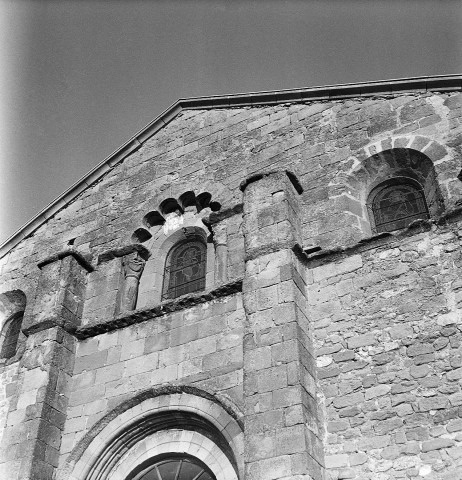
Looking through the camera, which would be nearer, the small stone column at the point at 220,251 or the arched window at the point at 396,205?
the arched window at the point at 396,205

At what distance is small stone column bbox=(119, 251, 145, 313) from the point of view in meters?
9.84

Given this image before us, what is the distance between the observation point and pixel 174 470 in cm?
796

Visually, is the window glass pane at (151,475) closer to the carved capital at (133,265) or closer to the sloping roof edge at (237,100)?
the carved capital at (133,265)

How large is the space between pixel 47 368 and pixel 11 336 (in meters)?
2.87

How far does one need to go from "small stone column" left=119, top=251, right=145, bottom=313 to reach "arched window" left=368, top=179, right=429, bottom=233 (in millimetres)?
3624

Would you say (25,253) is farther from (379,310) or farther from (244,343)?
(379,310)

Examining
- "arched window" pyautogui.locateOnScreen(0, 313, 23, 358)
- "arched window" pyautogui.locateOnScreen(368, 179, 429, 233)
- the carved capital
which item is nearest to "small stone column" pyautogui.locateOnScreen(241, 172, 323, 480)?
"arched window" pyautogui.locateOnScreen(368, 179, 429, 233)

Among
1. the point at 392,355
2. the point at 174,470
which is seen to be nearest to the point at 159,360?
the point at 174,470

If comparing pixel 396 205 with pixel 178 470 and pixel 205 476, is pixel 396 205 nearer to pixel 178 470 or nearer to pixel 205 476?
pixel 205 476

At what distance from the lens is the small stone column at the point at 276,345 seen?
644 centimetres

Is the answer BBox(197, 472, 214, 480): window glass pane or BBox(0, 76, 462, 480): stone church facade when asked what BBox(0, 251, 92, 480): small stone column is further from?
BBox(197, 472, 214, 480): window glass pane

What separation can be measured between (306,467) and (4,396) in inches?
203

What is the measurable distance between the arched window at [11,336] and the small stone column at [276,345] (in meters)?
A: 4.96

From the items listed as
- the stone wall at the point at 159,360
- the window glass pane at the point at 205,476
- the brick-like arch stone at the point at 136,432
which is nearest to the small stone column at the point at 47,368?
the stone wall at the point at 159,360
